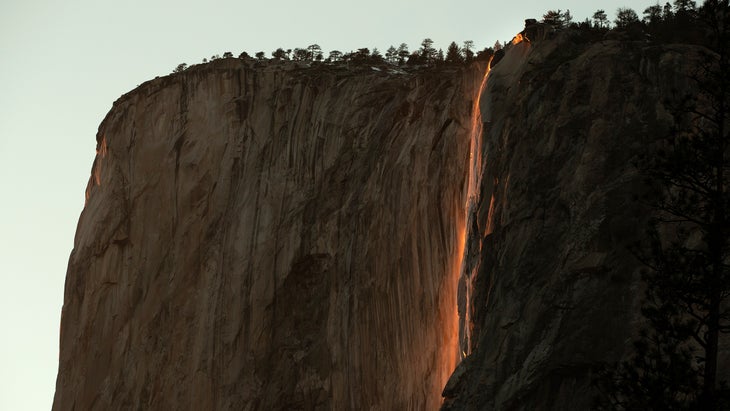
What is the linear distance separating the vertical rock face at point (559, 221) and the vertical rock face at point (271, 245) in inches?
224

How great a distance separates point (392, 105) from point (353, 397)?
11.1 metres

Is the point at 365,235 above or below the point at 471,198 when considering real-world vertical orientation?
below

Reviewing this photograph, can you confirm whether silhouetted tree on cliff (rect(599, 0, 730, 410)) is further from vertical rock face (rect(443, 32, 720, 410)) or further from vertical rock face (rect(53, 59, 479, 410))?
vertical rock face (rect(53, 59, 479, 410))

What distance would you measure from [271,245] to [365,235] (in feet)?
14.6

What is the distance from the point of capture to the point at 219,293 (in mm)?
50312

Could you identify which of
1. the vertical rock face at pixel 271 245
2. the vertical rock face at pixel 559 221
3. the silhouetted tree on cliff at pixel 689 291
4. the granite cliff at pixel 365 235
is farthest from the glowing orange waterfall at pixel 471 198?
the silhouetted tree on cliff at pixel 689 291

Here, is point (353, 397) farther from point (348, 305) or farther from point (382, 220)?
point (382, 220)

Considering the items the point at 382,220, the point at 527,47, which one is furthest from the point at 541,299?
the point at 382,220

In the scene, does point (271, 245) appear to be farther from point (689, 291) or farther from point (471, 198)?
point (689, 291)

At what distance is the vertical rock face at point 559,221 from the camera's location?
3362cm

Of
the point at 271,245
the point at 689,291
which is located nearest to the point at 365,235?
the point at 271,245

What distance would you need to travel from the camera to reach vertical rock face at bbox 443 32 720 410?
1324 inches

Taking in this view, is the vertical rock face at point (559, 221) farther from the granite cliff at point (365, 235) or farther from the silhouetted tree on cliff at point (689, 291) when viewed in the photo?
the silhouetted tree on cliff at point (689, 291)

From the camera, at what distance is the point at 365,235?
155 ft
